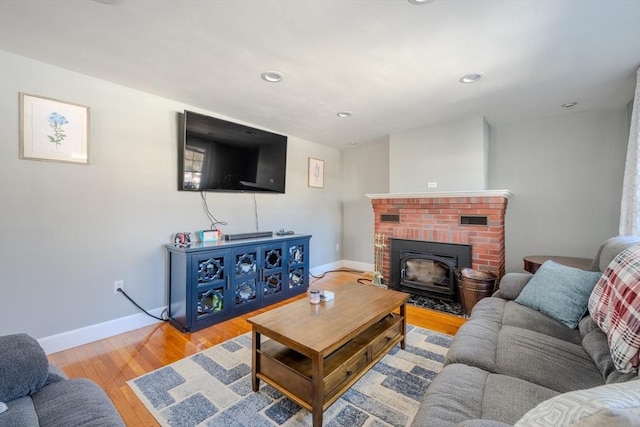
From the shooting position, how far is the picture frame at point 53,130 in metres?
2.13

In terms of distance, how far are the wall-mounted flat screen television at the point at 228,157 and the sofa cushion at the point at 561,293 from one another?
301 cm

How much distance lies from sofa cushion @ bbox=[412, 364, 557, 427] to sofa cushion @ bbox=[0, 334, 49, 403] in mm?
1481

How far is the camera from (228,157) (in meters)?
3.32

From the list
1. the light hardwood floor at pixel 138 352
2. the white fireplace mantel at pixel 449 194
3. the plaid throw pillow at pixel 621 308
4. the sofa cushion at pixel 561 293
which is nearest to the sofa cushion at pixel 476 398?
the plaid throw pillow at pixel 621 308

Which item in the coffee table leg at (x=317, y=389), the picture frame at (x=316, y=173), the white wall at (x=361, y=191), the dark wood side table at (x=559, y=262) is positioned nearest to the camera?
the coffee table leg at (x=317, y=389)

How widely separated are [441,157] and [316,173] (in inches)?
77.5

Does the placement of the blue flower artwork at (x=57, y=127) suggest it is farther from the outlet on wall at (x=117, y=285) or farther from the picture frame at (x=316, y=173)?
the picture frame at (x=316, y=173)

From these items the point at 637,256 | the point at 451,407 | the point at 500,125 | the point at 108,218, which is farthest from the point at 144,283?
the point at 500,125

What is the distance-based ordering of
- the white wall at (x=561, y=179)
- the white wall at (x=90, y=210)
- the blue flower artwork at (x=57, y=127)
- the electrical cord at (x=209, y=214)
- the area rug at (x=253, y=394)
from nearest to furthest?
1. the area rug at (x=253, y=394)
2. the white wall at (x=90, y=210)
3. the blue flower artwork at (x=57, y=127)
4. the white wall at (x=561, y=179)
5. the electrical cord at (x=209, y=214)

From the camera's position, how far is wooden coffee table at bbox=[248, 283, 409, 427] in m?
1.47

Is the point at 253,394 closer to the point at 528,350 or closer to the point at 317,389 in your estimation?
the point at 317,389

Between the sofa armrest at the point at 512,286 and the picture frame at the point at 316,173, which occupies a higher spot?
the picture frame at the point at 316,173

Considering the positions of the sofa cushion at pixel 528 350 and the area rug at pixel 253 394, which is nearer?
the sofa cushion at pixel 528 350

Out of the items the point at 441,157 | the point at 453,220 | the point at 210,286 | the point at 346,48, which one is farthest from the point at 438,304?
the point at 346,48
